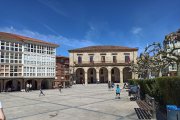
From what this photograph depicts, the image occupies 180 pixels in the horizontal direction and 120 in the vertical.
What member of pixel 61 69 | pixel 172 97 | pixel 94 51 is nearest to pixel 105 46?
pixel 94 51

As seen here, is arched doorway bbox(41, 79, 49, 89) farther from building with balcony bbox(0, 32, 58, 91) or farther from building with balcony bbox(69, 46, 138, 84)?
building with balcony bbox(69, 46, 138, 84)

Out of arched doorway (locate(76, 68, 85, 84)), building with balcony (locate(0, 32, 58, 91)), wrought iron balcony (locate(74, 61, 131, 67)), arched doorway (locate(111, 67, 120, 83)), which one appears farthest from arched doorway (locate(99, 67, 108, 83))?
building with balcony (locate(0, 32, 58, 91))

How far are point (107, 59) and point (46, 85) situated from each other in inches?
1145

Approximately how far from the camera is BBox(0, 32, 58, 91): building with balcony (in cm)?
3662

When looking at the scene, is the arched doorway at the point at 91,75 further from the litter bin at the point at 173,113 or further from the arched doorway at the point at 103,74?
the litter bin at the point at 173,113

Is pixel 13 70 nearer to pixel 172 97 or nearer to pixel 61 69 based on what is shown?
pixel 61 69

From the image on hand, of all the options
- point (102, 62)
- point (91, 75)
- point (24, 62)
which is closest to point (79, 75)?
point (91, 75)

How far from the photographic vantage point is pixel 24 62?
39.5 m

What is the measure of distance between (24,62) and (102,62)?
33.9 metres

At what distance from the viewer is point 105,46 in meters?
73.6

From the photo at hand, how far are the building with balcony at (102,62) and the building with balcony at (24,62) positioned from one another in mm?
22897

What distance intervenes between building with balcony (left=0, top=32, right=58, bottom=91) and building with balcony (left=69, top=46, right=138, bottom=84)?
75.1 ft

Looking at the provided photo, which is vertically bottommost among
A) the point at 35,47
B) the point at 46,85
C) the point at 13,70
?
the point at 46,85

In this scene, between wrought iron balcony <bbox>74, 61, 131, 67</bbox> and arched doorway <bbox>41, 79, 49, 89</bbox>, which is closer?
arched doorway <bbox>41, 79, 49, 89</bbox>
